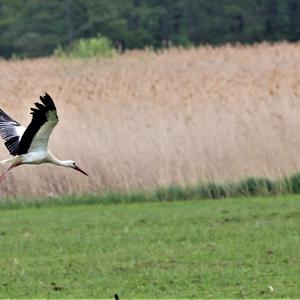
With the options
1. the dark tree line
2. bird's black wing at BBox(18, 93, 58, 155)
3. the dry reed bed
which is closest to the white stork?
bird's black wing at BBox(18, 93, 58, 155)

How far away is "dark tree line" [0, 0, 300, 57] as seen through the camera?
47219 mm

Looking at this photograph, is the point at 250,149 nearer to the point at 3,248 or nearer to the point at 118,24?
the point at 3,248

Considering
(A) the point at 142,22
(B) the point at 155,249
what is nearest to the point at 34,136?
(B) the point at 155,249

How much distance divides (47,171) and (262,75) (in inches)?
241

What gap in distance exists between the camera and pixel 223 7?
50188mm

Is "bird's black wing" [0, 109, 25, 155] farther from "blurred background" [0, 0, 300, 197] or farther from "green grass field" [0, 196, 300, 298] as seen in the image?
"blurred background" [0, 0, 300, 197]

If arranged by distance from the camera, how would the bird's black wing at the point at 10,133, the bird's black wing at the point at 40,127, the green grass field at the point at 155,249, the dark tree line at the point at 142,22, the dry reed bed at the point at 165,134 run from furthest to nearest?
the dark tree line at the point at 142,22
the dry reed bed at the point at 165,134
the bird's black wing at the point at 10,133
the green grass field at the point at 155,249
the bird's black wing at the point at 40,127

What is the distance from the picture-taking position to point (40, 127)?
348 inches

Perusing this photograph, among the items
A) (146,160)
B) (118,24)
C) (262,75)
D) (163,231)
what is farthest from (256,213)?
(118,24)

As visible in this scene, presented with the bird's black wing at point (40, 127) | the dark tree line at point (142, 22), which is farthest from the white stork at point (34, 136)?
the dark tree line at point (142, 22)

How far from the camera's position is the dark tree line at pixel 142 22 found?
4722 centimetres

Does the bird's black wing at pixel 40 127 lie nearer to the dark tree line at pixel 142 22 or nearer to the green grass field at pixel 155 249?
the green grass field at pixel 155 249

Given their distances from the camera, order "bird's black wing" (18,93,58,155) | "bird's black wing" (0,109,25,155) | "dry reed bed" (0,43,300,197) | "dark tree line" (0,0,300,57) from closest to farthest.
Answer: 1. "bird's black wing" (18,93,58,155)
2. "bird's black wing" (0,109,25,155)
3. "dry reed bed" (0,43,300,197)
4. "dark tree line" (0,0,300,57)

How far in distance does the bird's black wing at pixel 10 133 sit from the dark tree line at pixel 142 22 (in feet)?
118
